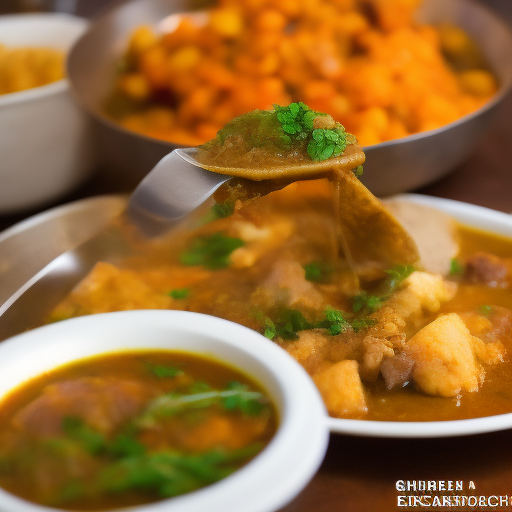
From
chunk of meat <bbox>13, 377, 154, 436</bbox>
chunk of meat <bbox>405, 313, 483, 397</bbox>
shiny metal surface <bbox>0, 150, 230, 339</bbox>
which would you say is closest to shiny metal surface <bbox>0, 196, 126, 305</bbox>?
shiny metal surface <bbox>0, 150, 230, 339</bbox>

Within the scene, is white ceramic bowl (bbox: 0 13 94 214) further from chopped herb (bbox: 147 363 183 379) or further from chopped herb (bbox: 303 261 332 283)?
chopped herb (bbox: 147 363 183 379)

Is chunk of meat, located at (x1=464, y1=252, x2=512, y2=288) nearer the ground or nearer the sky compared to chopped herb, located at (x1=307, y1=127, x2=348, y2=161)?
nearer the ground

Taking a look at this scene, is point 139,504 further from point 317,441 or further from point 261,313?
point 261,313

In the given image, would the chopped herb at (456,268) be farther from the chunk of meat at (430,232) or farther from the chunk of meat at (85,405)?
the chunk of meat at (85,405)

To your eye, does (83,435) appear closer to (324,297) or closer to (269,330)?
(269,330)

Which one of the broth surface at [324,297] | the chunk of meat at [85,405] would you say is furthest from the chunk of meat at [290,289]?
the chunk of meat at [85,405]

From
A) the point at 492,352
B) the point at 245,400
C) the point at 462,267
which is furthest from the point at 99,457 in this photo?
the point at 462,267
